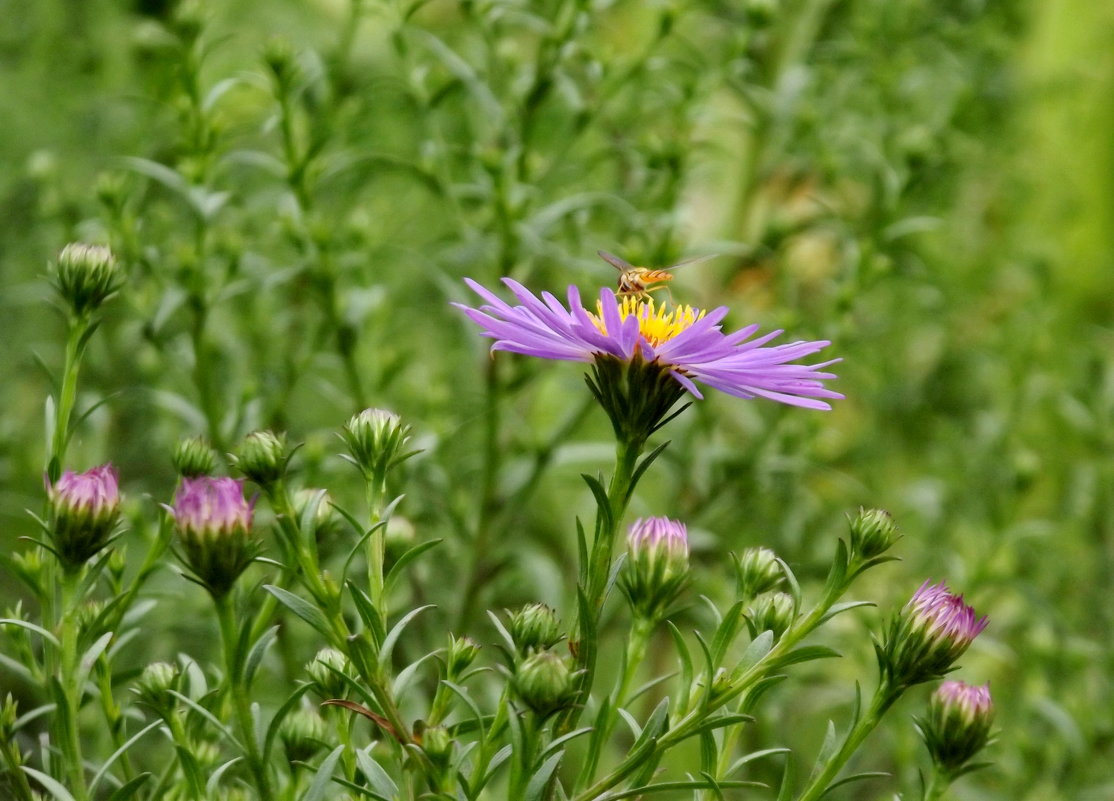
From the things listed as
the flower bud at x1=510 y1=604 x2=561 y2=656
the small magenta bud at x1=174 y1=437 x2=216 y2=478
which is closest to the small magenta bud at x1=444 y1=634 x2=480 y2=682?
the flower bud at x1=510 y1=604 x2=561 y2=656

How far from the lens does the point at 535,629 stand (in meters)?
0.44

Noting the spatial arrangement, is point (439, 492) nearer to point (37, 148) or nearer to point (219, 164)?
point (219, 164)

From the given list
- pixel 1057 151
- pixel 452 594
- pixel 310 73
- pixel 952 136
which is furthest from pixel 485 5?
pixel 1057 151

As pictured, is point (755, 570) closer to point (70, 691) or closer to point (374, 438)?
point (374, 438)

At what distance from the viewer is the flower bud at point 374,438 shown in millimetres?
469

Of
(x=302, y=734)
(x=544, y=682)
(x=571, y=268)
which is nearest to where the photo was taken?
(x=544, y=682)

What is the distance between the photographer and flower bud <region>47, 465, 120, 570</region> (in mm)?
436

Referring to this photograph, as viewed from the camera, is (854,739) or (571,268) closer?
(854,739)

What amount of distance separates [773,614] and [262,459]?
8.4 inches

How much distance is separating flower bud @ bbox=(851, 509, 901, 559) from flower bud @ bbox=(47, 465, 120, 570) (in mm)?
278

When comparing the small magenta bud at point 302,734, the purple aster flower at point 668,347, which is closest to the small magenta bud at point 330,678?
the small magenta bud at point 302,734

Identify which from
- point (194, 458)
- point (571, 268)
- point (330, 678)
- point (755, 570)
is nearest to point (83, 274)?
point (194, 458)

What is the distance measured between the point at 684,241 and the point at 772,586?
18.3 inches

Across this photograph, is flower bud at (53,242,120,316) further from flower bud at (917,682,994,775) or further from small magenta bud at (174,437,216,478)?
flower bud at (917,682,994,775)
